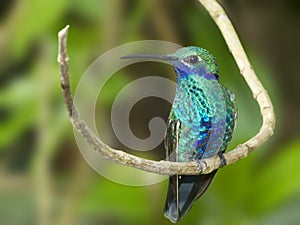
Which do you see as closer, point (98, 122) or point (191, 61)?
point (191, 61)

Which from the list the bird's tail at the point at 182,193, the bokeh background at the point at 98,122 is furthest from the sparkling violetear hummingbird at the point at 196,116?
the bokeh background at the point at 98,122

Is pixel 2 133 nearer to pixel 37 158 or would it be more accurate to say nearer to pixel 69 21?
pixel 37 158

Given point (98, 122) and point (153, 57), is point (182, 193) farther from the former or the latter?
point (98, 122)

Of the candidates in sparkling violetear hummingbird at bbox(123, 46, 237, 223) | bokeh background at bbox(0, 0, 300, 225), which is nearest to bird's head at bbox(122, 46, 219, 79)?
sparkling violetear hummingbird at bbox(123, 46, 237, 223)

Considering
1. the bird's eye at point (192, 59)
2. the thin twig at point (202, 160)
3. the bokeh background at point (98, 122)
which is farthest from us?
the bokeh background at point (98, 122)

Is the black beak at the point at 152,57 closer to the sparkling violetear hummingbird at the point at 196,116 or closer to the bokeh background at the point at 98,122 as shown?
the sparkling violetear hummingbird at the point at 196,116

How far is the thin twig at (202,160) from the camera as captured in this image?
1.28 feet

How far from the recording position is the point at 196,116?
1.78 ft

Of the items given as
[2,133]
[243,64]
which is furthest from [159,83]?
[2,133]

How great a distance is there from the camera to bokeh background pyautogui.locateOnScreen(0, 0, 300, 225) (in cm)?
136

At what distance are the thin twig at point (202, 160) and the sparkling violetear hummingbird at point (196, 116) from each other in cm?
2

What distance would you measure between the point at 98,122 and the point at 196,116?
779mm

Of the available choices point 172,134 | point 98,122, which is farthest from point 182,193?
point 98,122

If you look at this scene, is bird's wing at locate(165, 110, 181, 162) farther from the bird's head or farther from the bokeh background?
the bokeh background
